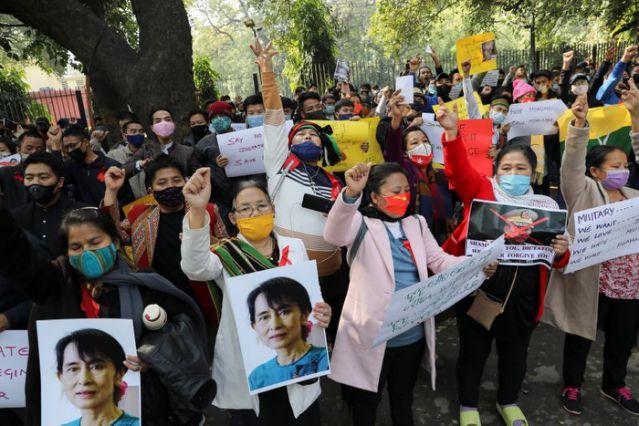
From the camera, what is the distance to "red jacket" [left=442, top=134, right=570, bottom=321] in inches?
101

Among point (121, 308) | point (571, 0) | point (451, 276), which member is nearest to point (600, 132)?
point (451, 276)

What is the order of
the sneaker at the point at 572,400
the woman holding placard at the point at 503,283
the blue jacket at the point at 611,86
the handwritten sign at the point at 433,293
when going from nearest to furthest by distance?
the handwritten sign at the point at 433,293
the woman holding placard at the point at 503,283
the sneaker at the point at 572,400
the blue jacket at the point at 611,86

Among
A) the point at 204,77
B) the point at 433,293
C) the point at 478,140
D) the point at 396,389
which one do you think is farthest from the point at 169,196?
the point at 204,77

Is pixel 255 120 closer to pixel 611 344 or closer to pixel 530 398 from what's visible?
pixel 530 398

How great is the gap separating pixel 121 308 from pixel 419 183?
2.60 metres

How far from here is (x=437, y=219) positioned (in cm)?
407

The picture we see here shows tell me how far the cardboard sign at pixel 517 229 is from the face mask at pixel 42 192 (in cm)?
250

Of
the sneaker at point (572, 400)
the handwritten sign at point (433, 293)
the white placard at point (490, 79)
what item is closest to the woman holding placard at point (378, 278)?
the handwritten sign at point (433, 293)

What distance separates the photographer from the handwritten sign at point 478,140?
420cm

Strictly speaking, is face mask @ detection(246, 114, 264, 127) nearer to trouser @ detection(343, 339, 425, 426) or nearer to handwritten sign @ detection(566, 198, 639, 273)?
trouser @ detection(343, 339, 425, 426)

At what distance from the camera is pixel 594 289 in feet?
9.17

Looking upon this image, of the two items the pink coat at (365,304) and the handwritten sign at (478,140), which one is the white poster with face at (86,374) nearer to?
the pink coat at (365,304)

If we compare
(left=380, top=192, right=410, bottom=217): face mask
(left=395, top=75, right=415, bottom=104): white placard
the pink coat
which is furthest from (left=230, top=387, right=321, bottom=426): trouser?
(left=395, top=75, right=415, bottom=104): white placard

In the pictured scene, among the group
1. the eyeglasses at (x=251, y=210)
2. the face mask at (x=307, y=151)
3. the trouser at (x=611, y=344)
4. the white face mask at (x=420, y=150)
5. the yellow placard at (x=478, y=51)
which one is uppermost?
the yellow placard at (x=478, y=51)
